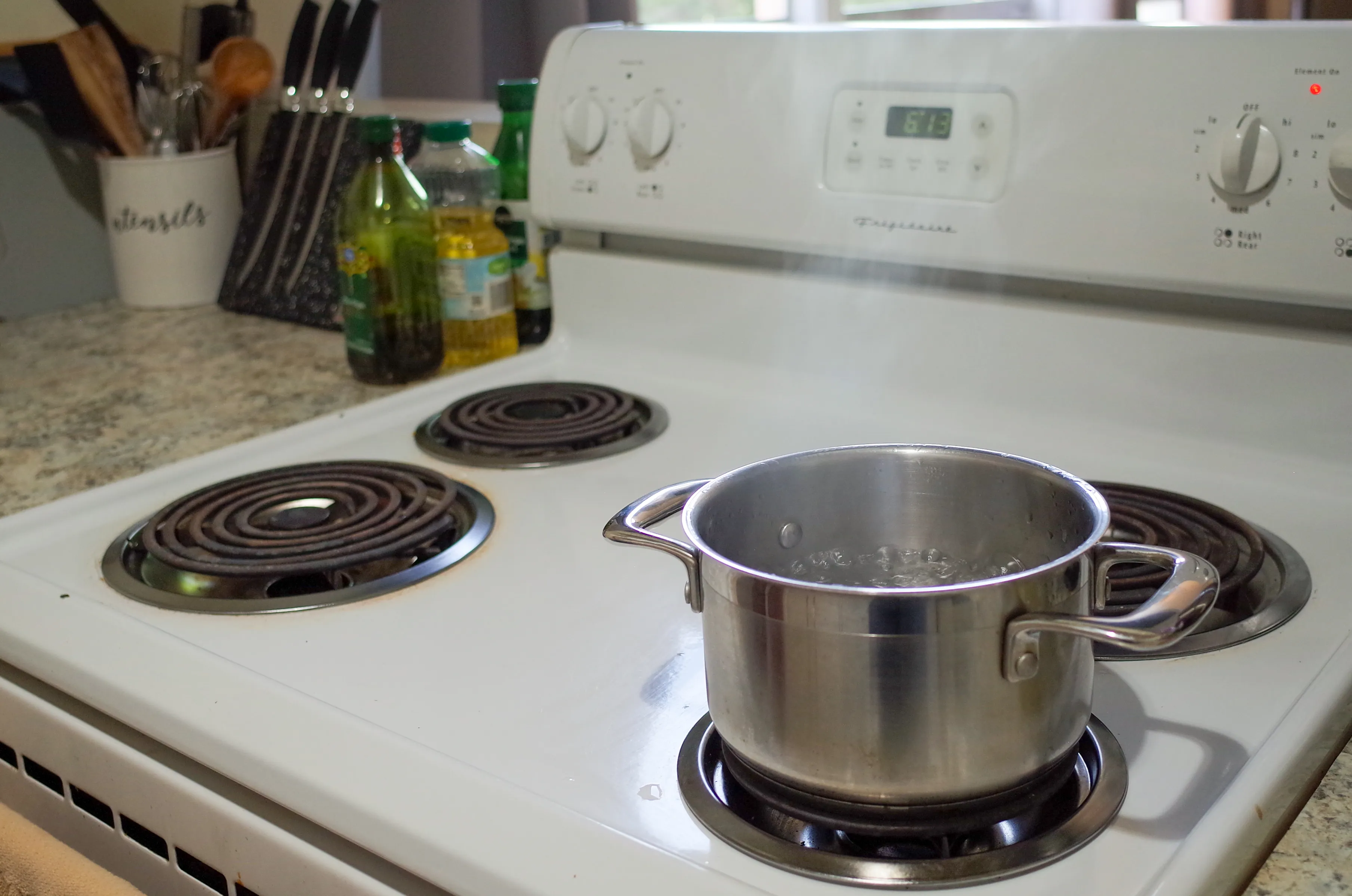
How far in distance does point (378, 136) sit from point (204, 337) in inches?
16.0

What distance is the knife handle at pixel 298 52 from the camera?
1.48 m

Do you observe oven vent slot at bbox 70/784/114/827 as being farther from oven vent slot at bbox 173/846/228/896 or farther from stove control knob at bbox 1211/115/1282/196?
stove control knob at bbox 1211/115/1282/196

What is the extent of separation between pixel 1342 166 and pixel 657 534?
0.49 m

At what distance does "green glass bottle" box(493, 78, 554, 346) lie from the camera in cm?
119

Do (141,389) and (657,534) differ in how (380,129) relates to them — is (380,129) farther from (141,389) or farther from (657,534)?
(657,534)

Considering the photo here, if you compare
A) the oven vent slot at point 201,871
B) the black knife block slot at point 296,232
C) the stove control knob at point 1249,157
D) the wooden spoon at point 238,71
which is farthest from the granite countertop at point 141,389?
the stove control knob at point 1249,157

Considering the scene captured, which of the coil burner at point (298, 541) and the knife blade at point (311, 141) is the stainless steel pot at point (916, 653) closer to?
the coil burner at point (298, 541)

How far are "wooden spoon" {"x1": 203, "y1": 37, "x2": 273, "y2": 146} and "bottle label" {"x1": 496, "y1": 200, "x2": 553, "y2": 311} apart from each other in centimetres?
48

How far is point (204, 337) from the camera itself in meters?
1.37

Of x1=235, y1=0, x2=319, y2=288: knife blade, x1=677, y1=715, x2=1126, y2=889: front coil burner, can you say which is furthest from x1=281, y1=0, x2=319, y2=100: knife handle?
x1=677, y1=715, x2=1126, y2=889: front coil burner

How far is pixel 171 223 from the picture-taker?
58.2 inches

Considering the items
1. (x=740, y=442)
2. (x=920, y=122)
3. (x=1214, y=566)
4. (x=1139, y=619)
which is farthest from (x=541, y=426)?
(x=1139, y=619)

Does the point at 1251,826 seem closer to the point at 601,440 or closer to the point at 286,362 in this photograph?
the point at 601,440

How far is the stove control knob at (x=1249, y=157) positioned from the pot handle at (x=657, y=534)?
1.39 feet
